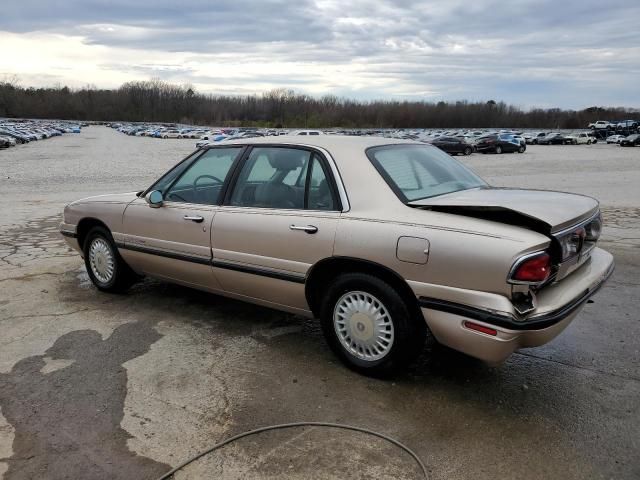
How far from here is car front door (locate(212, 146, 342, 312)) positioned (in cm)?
366

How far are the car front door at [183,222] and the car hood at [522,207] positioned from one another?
5.73ft

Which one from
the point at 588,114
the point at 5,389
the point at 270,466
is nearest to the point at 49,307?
the point at 5,389

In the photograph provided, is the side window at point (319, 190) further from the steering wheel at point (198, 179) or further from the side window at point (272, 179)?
the steering wheel at point (198, 179)

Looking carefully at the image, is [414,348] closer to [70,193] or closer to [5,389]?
[5,389]

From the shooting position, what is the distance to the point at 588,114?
13712cm

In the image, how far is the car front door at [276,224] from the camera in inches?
144

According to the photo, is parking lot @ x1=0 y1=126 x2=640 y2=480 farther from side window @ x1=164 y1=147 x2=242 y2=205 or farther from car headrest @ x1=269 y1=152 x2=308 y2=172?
car headrest @ x1=269 y1=152 x2=308 y2=172

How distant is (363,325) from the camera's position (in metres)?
3.52

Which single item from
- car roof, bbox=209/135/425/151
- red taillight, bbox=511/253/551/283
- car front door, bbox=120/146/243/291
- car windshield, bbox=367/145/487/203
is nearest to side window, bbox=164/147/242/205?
car front door, bbox=120/146/243/291

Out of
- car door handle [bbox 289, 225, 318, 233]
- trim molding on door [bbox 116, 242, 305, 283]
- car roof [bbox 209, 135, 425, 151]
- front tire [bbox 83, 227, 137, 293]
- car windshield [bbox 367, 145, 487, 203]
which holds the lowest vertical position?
front tire [bbox 83, 227, 137, 293]

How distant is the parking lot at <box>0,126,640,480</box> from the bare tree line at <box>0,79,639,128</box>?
127 meters

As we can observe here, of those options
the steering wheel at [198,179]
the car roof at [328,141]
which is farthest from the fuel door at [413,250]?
the steering wheel at [198,179]

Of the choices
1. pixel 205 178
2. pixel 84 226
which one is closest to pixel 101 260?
pixel 84 226

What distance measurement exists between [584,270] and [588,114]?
15233cm
